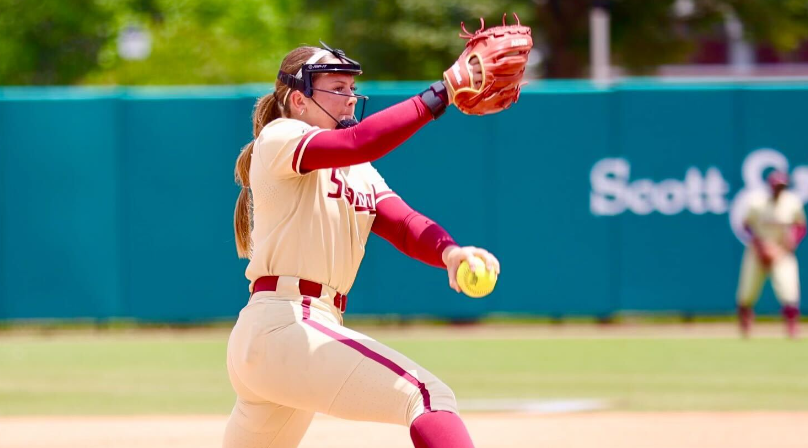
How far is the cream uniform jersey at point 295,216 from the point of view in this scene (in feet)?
12.6

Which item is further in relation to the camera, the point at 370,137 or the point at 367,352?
the point at 367,352

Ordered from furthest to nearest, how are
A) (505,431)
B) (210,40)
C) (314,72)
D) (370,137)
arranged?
(210,40), (505,431), (314,72), (370,137)

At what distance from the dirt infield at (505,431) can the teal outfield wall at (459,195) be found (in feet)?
19.1

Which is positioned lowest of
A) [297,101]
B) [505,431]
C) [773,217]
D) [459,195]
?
[505,431]

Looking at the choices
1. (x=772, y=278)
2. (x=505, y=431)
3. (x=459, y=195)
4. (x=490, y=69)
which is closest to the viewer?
(x=490, y=69)

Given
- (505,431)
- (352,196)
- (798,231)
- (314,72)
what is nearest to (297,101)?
(314,72)

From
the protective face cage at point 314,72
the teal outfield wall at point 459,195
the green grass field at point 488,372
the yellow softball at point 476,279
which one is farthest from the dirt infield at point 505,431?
the teal outfield wall at point 459,195

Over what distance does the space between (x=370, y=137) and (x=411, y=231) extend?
59cm

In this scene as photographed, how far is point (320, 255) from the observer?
3.87 meters

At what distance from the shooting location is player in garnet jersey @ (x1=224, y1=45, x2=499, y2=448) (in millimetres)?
3633

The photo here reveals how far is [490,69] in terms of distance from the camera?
3672 mm

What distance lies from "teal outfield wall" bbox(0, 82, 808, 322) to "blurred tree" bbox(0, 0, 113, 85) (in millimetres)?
25364

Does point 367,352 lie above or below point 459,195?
above

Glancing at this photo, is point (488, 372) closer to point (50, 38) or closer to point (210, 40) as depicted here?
point (210, 40)
